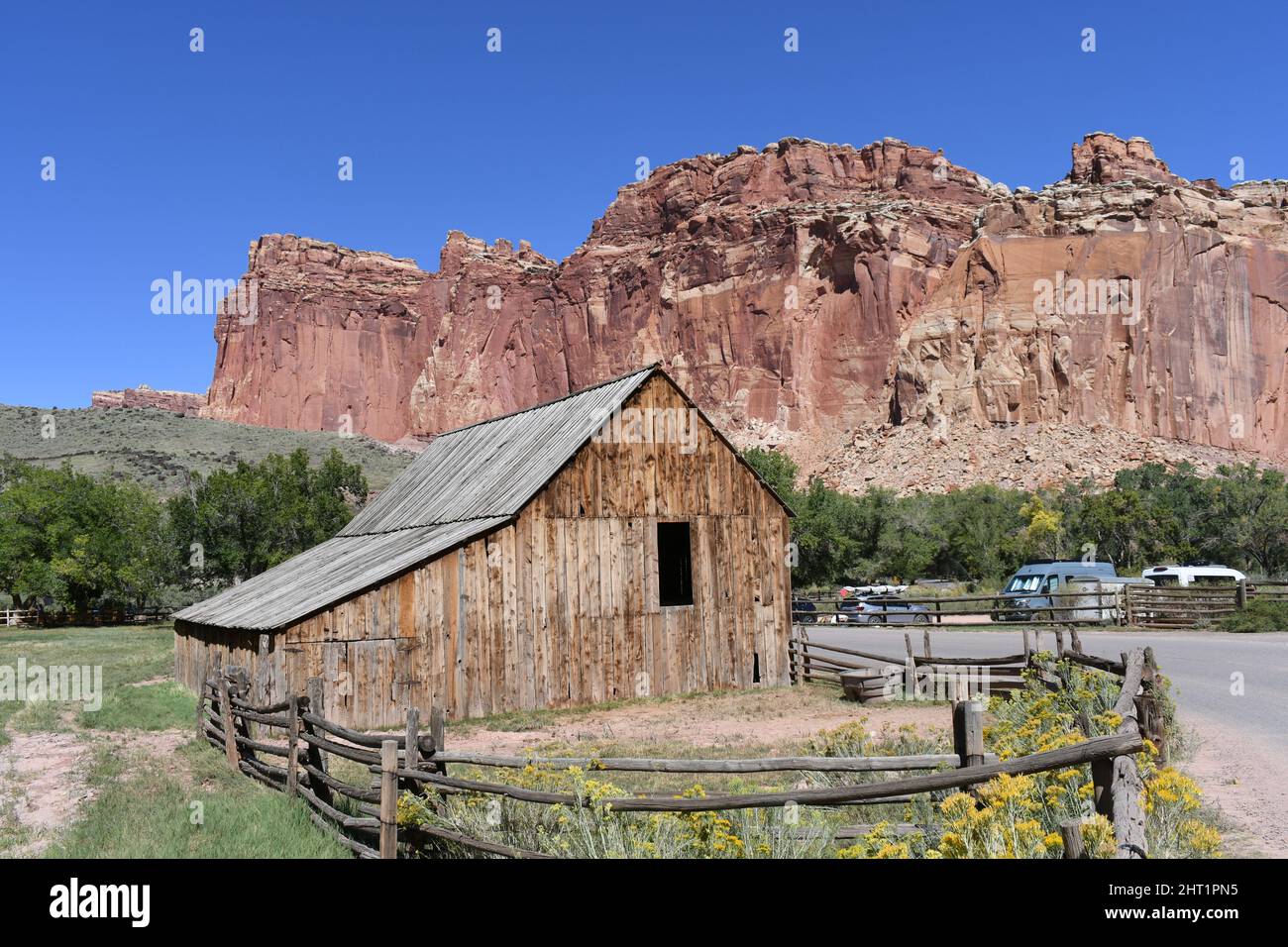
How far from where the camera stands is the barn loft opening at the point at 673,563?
2350 centimetres

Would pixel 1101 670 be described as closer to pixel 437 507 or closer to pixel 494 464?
pixel 494 464

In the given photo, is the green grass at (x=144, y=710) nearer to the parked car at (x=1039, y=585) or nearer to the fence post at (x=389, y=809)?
the fence post at (x=389, y=809)

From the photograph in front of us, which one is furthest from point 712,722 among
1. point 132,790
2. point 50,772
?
point 50,772

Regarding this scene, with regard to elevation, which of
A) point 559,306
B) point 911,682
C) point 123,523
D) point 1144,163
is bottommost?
point 911,682

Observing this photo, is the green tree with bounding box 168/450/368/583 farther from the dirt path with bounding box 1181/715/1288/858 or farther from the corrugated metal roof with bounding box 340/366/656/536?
the dirt path with bounding box 1181/715/1288/858

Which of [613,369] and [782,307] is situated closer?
[782,307]

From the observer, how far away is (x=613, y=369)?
420ft

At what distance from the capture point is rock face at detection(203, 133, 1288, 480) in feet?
305

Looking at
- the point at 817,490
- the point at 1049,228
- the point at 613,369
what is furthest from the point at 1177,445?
the point at 613,369

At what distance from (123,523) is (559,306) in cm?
9784

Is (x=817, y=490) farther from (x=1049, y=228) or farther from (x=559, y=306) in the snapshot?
(x=559, y=306)

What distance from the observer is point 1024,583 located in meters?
39.2

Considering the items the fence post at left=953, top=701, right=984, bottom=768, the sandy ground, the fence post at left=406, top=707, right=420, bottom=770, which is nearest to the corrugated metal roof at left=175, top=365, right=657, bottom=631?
the sandy ground

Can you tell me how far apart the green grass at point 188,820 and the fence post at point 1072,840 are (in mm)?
5846
